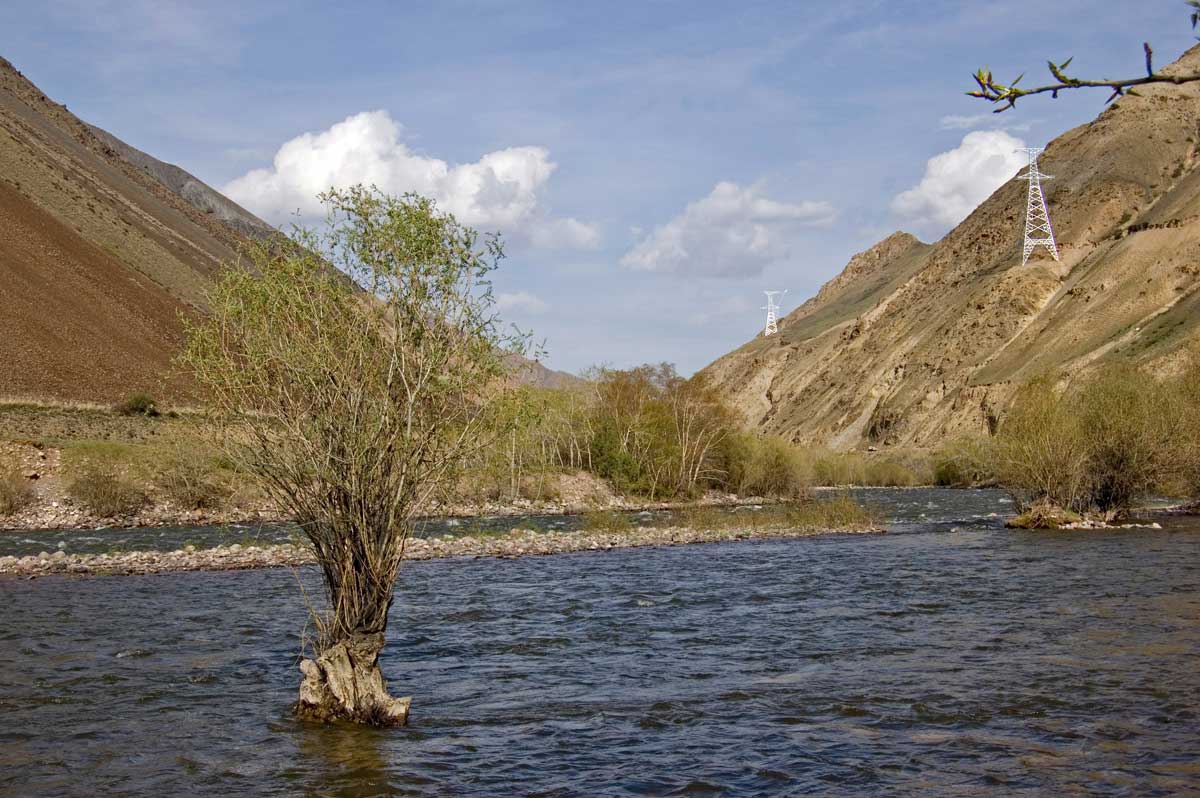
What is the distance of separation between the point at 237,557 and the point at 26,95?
155895 millimetres

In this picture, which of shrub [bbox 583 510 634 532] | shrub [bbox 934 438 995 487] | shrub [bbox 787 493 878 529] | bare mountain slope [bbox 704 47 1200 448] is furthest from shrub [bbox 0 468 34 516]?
bare mountain slope [bbox 704 47 1200 448]

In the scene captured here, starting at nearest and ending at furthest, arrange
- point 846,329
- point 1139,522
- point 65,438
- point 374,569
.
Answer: point 374,569 < point 1139,522 < point 65,438 < point 846,329

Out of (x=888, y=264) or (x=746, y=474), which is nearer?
(x=746, y=474)

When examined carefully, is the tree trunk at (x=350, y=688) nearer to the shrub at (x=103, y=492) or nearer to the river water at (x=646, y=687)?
the river water at (x=646, y=687)

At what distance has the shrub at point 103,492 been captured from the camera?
156 feet

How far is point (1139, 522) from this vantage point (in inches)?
1644

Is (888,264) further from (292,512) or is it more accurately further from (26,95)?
(292,512)

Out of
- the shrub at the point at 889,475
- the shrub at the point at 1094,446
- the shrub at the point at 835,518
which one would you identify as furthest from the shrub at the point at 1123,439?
the shrub at the point at 889,475

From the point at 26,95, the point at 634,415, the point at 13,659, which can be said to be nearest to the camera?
the point at 13,659

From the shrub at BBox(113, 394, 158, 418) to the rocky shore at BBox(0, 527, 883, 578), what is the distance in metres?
48.9

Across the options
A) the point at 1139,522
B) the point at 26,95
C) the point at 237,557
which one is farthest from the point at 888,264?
the point at 237,557

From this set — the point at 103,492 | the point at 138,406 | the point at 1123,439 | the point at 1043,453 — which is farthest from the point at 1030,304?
the point at 103,492

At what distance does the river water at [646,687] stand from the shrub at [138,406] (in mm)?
55500

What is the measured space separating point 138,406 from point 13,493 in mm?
36524
